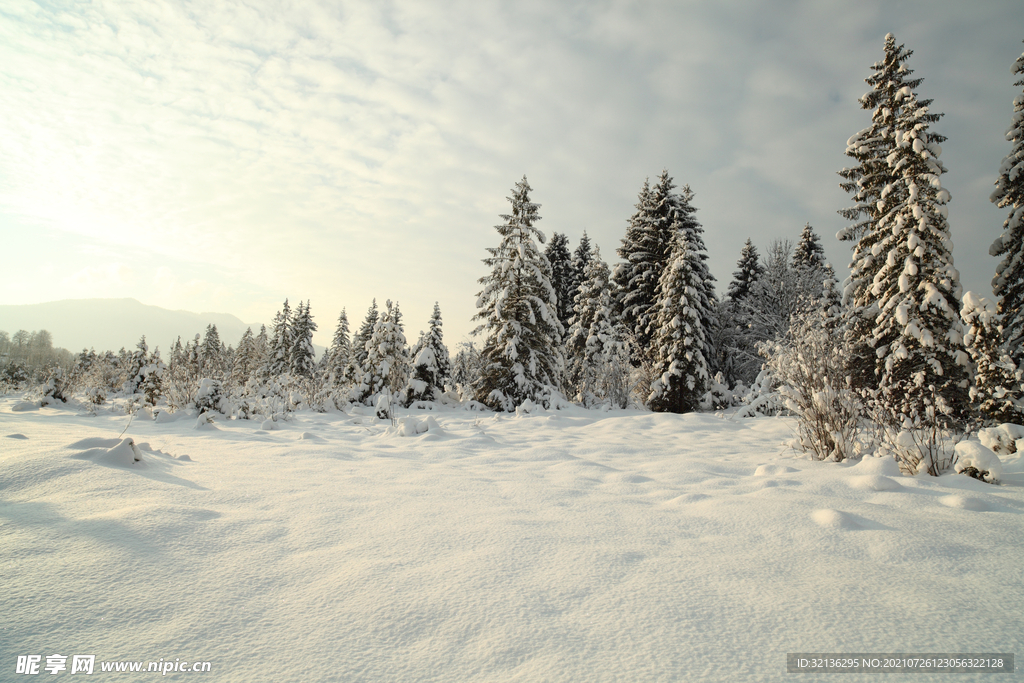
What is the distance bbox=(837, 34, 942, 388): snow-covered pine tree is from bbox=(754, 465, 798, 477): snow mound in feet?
32.6

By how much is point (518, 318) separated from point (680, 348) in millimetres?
7691

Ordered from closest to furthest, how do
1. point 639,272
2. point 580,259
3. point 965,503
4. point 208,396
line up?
point 965,503
point 208,396
point 639,272
point 580,259

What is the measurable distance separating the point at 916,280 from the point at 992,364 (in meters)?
6.47

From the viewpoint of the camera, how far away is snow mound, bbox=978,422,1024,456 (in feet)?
14.9

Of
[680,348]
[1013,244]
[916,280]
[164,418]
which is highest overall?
[1013,244]

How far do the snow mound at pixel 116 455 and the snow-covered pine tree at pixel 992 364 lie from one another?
32.5 feet

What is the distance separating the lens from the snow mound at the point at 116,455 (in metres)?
3.58

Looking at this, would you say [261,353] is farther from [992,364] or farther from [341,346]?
[992,364]

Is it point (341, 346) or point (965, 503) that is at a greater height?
point (341, 346)

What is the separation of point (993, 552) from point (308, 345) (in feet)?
134

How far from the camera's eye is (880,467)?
397cm

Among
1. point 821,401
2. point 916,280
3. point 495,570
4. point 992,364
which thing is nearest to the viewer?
point 495,570

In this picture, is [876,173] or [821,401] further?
[876,173]

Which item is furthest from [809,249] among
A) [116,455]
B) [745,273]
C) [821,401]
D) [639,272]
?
[116,455]
